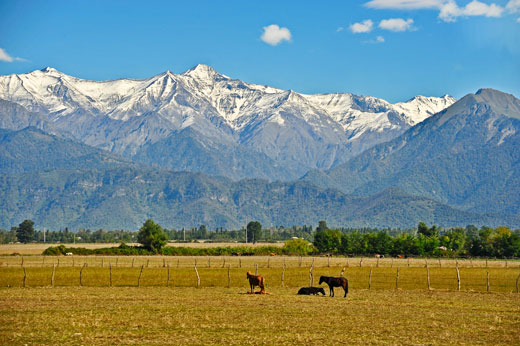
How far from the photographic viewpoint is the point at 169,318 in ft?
143

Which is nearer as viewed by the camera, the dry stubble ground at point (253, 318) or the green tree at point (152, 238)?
the dry stubble ground at point (253, 318)

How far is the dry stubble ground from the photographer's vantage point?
3722cm

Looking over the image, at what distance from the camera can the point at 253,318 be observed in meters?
44.0

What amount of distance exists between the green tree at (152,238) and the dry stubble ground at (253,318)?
127212mm

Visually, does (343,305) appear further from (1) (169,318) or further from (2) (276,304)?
(1) (169,318)

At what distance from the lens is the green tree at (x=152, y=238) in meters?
188

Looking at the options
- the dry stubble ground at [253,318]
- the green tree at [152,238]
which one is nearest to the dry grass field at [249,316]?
the dry stubble ground at [253,318]

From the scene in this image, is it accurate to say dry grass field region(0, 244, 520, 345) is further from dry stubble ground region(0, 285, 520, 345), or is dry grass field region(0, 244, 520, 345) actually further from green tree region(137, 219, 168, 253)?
green tree region(137, 219, 168, 253)

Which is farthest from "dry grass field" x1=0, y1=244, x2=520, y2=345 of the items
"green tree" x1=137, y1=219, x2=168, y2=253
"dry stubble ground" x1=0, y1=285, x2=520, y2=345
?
"green tree" x1=137, y1=219, x2=168, y2=253

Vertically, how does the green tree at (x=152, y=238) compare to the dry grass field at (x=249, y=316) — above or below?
above

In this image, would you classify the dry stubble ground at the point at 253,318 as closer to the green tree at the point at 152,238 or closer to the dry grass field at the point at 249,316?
the dry grass field at the point at 249,316

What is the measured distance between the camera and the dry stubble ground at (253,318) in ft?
122

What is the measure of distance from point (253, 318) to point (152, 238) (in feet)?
482

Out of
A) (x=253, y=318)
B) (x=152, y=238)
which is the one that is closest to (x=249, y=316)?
(x=253, y=318)
